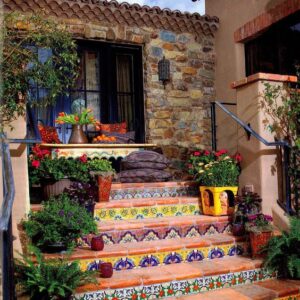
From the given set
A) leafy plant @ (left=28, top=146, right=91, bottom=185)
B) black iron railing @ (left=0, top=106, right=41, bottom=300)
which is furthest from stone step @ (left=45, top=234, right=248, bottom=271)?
A: leafy plant @ (left=28, top=146, right=91, bottom=185)

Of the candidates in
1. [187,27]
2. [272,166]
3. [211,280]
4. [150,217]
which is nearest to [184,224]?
[150,217]

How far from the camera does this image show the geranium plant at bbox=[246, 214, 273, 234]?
3.98 m

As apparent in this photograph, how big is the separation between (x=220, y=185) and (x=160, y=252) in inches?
47.8

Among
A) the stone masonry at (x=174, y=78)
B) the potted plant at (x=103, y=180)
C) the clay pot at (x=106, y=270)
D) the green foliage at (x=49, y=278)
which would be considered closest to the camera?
the green foliage at (x=49, y=278)

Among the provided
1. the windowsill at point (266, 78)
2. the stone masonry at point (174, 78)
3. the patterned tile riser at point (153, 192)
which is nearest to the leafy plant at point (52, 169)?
the patterned tile riser at point (153, 192)

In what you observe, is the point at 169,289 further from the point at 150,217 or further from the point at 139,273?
the point at 150,217

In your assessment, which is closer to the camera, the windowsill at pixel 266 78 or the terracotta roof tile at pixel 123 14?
the windowsill at pixel 266 78

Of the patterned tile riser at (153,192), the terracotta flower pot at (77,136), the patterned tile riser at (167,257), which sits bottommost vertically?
the patterned tile riser at (167,257)

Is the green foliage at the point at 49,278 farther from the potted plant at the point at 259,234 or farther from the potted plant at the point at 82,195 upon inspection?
the potted plant at the point at 259,234

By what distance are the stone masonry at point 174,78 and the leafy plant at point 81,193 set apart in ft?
10.6

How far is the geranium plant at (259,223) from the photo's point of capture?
398 cm

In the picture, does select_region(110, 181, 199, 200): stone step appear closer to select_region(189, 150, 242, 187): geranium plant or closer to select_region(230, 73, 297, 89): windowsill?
select_region(189, 150, 242, 187): geranium plant

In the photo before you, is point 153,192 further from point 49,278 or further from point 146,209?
point 49,278

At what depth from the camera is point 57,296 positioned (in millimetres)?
2826
